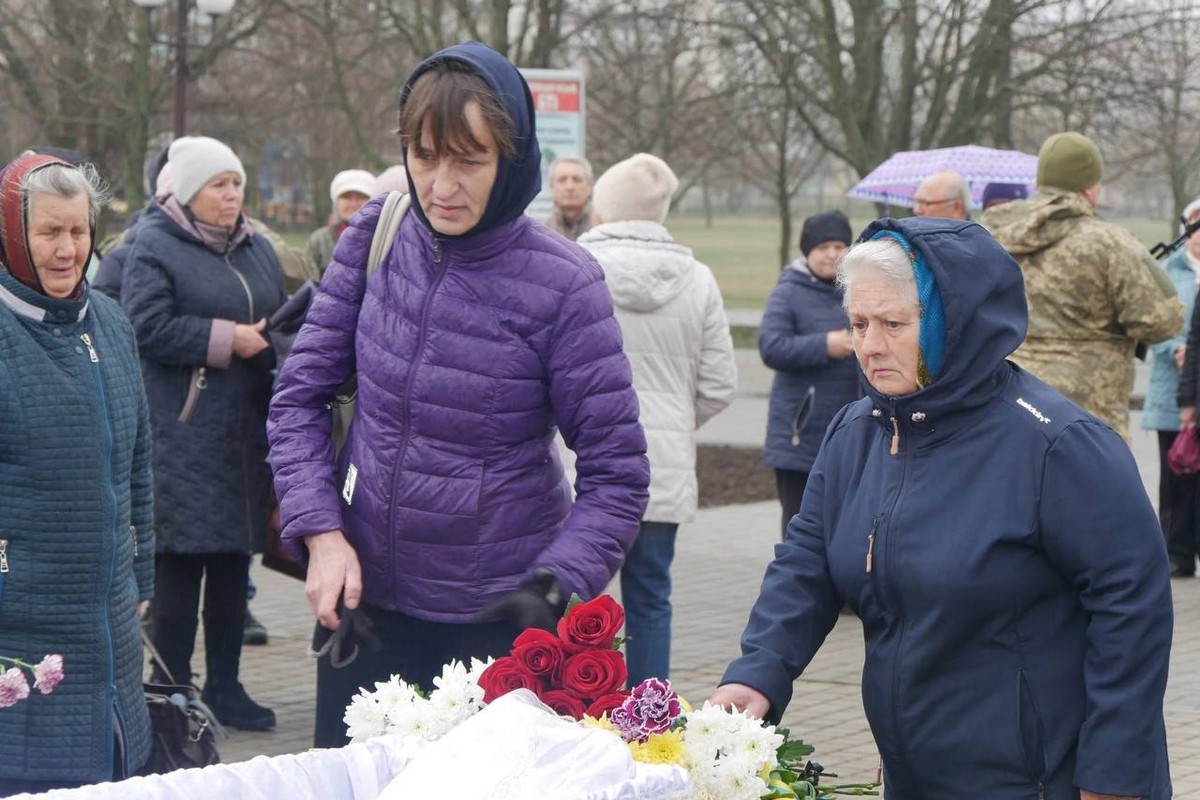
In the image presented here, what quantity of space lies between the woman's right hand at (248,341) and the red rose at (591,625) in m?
3.65

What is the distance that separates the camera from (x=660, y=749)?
270 centimetres

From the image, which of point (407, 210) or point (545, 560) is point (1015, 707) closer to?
point (545, 560)

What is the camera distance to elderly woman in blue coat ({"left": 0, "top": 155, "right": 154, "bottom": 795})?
417 centimetres

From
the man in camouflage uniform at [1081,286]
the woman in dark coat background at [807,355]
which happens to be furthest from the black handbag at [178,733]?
the woman in dark coat background at [807,355]

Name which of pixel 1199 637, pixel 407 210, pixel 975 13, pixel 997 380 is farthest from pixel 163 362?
pixel 975 13

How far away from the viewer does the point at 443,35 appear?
2408cm

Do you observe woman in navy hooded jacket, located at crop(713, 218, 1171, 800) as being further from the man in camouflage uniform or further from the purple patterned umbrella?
the purple patterned umbrella

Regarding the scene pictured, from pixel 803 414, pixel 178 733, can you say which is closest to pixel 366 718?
pixel 178 733

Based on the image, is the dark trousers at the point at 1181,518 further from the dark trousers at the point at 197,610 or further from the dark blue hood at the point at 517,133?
the dark blue hood at the point at 517,133

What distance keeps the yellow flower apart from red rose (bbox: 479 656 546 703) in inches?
9.3

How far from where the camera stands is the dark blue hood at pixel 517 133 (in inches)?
145

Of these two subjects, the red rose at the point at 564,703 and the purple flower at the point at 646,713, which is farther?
the red rose at the point at 564,703

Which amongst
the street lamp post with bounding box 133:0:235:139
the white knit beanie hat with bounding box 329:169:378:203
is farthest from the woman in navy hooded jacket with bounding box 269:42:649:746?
the street lamp post with bounding box 133:0:235:139

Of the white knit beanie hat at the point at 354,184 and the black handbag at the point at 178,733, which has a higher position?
the white knit beanie hat at the point at 354,184
